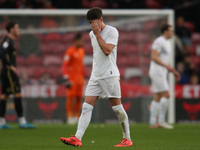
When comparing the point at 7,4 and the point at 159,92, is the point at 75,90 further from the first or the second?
Result: the point at 7,4

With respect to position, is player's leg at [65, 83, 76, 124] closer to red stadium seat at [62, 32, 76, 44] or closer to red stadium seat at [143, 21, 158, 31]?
red stadium seat at [62, 32, 76, 44]

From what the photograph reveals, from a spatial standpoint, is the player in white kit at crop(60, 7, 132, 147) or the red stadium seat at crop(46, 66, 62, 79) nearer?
the player in white kit at crop(60, 7, 132, 147)

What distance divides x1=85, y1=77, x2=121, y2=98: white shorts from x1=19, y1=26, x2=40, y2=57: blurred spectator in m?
7.23

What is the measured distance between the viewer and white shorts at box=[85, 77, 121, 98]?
6.07 m

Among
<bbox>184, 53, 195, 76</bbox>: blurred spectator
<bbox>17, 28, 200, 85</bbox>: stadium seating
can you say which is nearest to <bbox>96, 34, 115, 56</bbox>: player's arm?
<bbox>17, 28, 200, 85</bbox>: stadium seating

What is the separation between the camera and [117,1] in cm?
1602

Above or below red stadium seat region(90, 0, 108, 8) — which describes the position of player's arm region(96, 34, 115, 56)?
below

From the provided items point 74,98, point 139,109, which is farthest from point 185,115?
point 74,98

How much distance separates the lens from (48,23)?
13.2 meters

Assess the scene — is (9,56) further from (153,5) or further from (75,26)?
(153,5)

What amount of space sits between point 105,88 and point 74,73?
20.9 feet

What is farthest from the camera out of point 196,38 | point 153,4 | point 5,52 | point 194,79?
point 153,4

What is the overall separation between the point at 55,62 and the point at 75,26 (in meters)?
1.24

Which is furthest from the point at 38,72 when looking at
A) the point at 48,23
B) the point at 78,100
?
the point at 78,100
